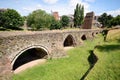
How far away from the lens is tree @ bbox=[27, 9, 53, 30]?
45.9m

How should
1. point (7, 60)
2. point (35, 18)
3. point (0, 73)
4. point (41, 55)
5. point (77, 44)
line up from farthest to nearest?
point (35, 18), point (77, 44), point (41, 55), point (7, 60), point (0, 73)

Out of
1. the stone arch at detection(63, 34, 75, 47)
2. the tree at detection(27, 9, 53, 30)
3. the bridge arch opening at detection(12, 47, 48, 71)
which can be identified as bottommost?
the bridge arch opening at detection(12, 47, 48, 71)

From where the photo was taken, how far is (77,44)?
3188cm

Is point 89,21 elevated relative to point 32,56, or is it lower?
elevated

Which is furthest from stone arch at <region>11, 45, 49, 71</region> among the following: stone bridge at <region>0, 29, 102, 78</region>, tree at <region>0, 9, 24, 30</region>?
tree at <region>0, 9, 24, 30</region>

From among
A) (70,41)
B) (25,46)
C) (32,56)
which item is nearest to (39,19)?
(70,41)

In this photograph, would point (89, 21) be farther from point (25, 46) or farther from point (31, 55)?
point (25, 46)

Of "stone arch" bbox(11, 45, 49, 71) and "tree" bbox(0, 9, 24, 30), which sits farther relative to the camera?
"tree" bbox(0, 9, 24, 30)

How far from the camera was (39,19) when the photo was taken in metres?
45.8

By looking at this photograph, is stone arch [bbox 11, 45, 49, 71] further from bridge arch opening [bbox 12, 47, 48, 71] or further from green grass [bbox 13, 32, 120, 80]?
green grass [bbox 13, 32, 120, 80]

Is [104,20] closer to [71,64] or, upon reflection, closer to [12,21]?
[12,21]

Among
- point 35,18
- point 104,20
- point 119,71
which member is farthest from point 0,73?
point 104,20

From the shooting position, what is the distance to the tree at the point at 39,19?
45.9 meters

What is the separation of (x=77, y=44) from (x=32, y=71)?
17407mm
